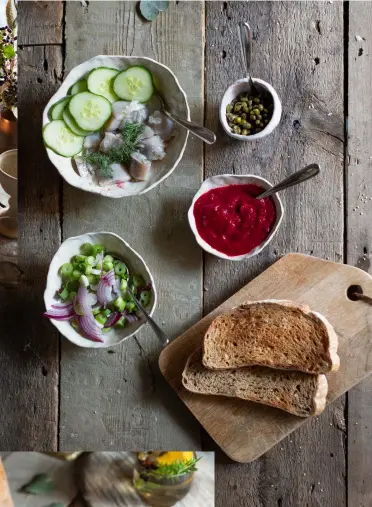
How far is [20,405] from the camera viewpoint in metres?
2.30

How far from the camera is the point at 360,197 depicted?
2232 millimetres

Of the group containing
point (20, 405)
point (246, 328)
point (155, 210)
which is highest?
point (155, 210)

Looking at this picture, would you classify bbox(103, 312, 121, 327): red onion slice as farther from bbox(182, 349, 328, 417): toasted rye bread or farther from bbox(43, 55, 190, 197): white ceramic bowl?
bbox(43, 55, 190, 197): white ceramic bowl

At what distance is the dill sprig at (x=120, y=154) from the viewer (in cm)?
211

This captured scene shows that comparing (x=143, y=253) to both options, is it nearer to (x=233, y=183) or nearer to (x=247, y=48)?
(x=233, y=183)

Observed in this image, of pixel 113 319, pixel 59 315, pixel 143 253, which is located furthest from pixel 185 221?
pixel 59 315

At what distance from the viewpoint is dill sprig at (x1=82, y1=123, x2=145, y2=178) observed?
211 cm

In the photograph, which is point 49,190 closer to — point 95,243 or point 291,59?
point 95,243

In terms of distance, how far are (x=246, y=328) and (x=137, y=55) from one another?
3.59 feet

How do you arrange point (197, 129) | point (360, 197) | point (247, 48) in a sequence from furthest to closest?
point (360, 197) → point (247, 48) → point (197, 129)

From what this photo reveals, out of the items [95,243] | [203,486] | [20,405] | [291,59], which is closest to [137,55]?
[291,59]

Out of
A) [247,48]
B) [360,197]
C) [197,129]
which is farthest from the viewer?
[360,197]

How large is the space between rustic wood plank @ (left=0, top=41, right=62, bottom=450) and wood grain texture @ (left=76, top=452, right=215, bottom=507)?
0.17 m

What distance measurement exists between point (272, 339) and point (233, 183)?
0.57 m
